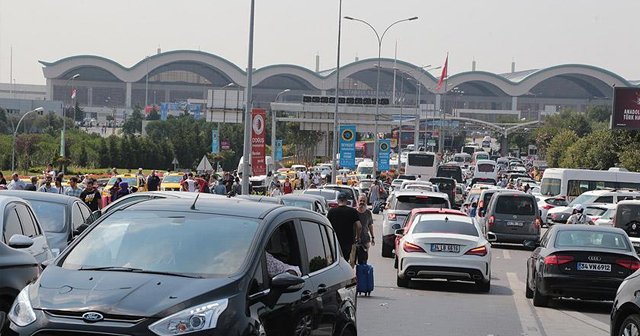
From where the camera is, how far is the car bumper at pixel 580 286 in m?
17.1

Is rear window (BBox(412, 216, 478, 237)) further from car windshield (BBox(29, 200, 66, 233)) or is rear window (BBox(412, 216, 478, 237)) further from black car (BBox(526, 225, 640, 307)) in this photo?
car windshield (BBox(29, 200, 66, 233))

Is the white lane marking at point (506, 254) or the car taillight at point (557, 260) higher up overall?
the car taillight at point (557, 260)

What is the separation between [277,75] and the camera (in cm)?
17025

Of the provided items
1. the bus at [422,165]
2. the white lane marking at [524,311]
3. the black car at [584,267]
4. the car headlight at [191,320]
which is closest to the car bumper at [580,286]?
the black car at [584,267]

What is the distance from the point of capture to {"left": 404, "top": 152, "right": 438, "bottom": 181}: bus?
75688 millimetres

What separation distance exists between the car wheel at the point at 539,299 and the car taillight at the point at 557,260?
465mm

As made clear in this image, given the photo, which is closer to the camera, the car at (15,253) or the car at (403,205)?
the car at (15,253)

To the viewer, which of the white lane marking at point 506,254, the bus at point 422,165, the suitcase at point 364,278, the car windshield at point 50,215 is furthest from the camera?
the bus at point 422,165

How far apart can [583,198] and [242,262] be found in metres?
38.3

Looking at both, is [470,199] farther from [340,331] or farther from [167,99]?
[167,99]

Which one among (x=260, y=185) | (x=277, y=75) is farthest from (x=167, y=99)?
(x=260, y=185)

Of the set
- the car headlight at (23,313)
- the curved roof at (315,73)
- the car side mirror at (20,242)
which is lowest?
the car headlight at (23,313)

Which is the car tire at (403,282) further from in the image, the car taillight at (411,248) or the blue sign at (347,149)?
the blue sign at (347,149)

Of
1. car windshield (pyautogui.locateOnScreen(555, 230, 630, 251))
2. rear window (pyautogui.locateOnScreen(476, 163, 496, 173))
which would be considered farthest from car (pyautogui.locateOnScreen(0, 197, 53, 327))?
rear window (pyautogui.locateOnScreen(476, 163, 496, 173))
